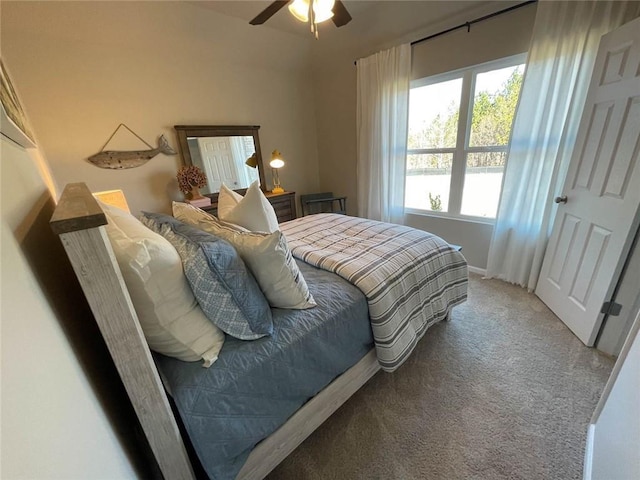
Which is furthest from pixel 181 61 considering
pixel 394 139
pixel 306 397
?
pixel 306 397

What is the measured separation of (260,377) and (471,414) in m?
1.18

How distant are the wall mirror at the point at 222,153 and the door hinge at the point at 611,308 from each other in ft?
11.7

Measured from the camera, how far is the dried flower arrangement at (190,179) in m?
2.92

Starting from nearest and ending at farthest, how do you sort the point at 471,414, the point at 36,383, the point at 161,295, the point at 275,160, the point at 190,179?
the point at 36,383 → the point at 161,295 → the point at 471,414 → the point at 190,179 → the point at 275,160

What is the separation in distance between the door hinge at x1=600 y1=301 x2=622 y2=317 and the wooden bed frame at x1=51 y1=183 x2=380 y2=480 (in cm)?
211

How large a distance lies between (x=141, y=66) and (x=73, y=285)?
2.75 meters

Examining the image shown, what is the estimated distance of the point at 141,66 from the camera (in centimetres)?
265

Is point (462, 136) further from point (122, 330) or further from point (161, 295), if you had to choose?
point (122, 330)

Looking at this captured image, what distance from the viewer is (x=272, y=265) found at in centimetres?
110

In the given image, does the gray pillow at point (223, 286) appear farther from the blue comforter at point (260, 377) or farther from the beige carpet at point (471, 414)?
the beige carpet at point (471, 414)

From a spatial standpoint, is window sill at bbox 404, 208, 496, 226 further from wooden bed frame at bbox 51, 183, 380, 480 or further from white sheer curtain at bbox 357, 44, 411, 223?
wooden bed frame at bbox 51, 183, 380, 480

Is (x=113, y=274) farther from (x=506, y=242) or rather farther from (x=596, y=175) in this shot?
(x=506, y=242)

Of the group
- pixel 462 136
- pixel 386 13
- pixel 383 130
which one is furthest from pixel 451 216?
pixel 386 13

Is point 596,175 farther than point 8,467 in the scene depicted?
Yes
